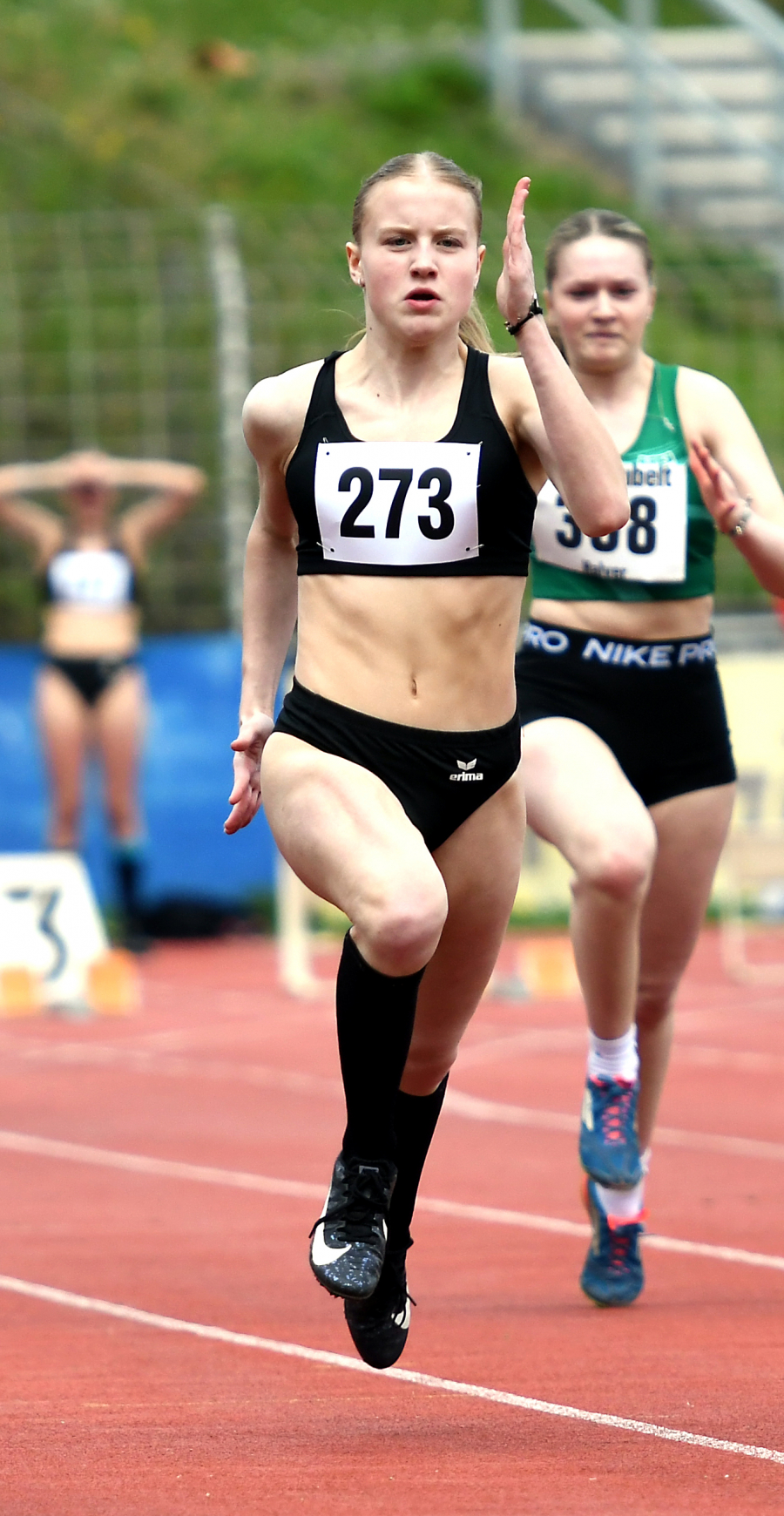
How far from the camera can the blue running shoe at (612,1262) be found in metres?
5.62

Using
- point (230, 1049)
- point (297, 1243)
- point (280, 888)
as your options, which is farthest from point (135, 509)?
point (297, 1243)

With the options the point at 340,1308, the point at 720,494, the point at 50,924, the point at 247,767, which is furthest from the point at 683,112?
the point at 247,767

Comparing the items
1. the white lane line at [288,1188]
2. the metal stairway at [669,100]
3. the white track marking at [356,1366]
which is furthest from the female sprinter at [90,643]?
the metal stairway at [669,100]

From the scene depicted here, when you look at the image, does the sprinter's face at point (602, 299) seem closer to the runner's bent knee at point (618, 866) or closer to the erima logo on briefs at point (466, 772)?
the runner's bent knee at point (618, 866)

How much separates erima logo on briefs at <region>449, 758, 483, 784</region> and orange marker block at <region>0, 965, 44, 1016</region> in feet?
23.6

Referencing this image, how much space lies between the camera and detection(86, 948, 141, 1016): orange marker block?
11406 mm

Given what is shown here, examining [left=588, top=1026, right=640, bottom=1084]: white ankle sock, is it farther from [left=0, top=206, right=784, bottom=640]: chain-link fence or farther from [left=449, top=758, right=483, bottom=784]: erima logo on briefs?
[left=0, top=206, right=784, bottom=640]: chain-link fence

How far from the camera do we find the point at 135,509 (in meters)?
14.4

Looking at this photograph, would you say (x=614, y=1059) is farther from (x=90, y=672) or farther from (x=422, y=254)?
(x=90, y=672)

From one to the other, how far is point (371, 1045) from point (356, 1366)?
1015mm

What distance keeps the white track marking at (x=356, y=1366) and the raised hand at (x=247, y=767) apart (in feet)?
3.92

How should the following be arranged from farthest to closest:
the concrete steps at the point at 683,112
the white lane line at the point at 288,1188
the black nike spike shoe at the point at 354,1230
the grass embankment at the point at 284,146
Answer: the concrete steps at the point at 683,112 → the grass embankment at the point at 284,146 → the white lane line at the point at 288,1188 → the black nike spike shoe at the point at 354,1230

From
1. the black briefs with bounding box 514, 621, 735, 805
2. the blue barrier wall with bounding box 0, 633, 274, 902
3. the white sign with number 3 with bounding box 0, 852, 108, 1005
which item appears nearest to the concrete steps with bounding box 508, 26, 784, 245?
the blue barrier wall with bounding box 0, 633, 274, 902

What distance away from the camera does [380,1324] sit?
4.49 meters
